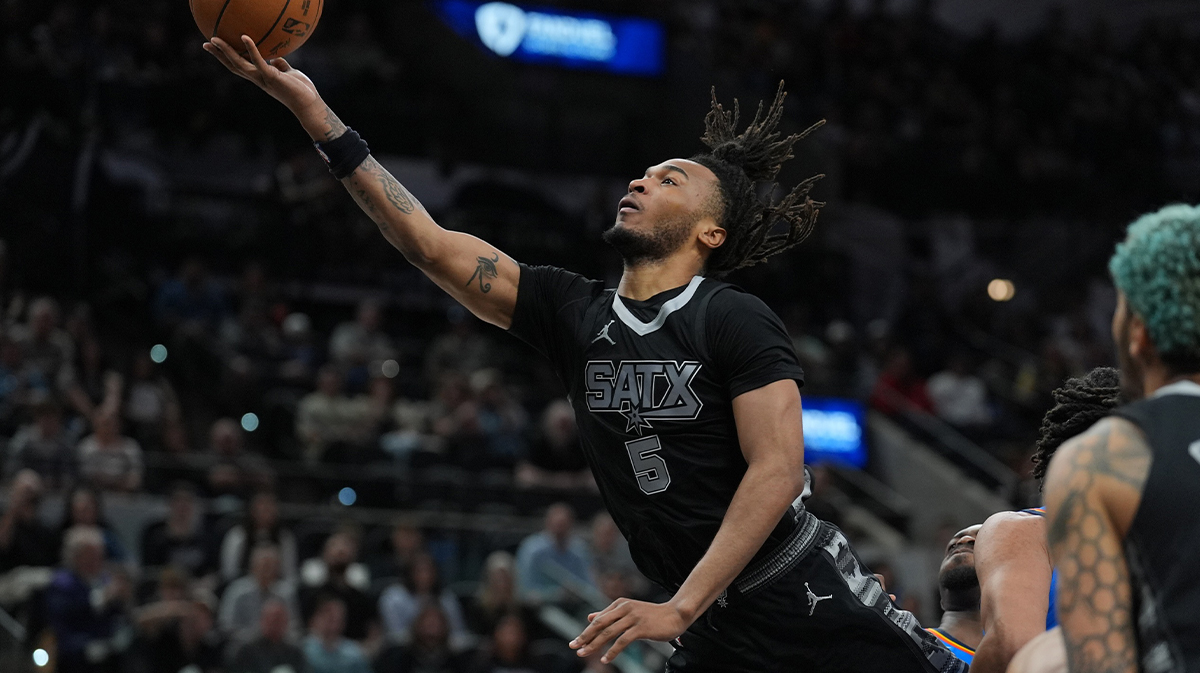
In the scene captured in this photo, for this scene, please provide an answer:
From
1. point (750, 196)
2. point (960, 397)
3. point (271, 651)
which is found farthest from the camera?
point (960, 397)

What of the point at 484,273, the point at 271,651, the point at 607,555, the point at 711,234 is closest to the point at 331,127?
the point at 484,273

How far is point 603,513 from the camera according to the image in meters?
11.2

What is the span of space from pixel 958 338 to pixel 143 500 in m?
10.6

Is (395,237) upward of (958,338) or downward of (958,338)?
downward

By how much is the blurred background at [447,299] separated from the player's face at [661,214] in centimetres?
542

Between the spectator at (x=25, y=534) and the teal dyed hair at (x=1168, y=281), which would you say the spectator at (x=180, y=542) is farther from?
the teal dyed hair at (x=1168, y=281)

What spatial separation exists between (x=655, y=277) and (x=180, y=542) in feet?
21.2

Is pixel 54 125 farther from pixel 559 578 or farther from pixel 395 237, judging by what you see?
pixel 395 237

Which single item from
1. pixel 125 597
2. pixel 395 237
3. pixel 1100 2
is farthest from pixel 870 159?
pixel 395 237

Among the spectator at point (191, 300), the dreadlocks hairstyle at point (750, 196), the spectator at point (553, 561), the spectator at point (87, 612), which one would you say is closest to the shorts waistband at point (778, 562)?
the dreadlocks hairstyle at point (750, 196)

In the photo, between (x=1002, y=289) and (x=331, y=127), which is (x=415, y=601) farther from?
(x=1002, y=289)

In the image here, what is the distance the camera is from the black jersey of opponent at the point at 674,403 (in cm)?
367

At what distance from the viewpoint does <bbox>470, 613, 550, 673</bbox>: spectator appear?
8.95 metres

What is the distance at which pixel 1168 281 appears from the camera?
2352 mm
